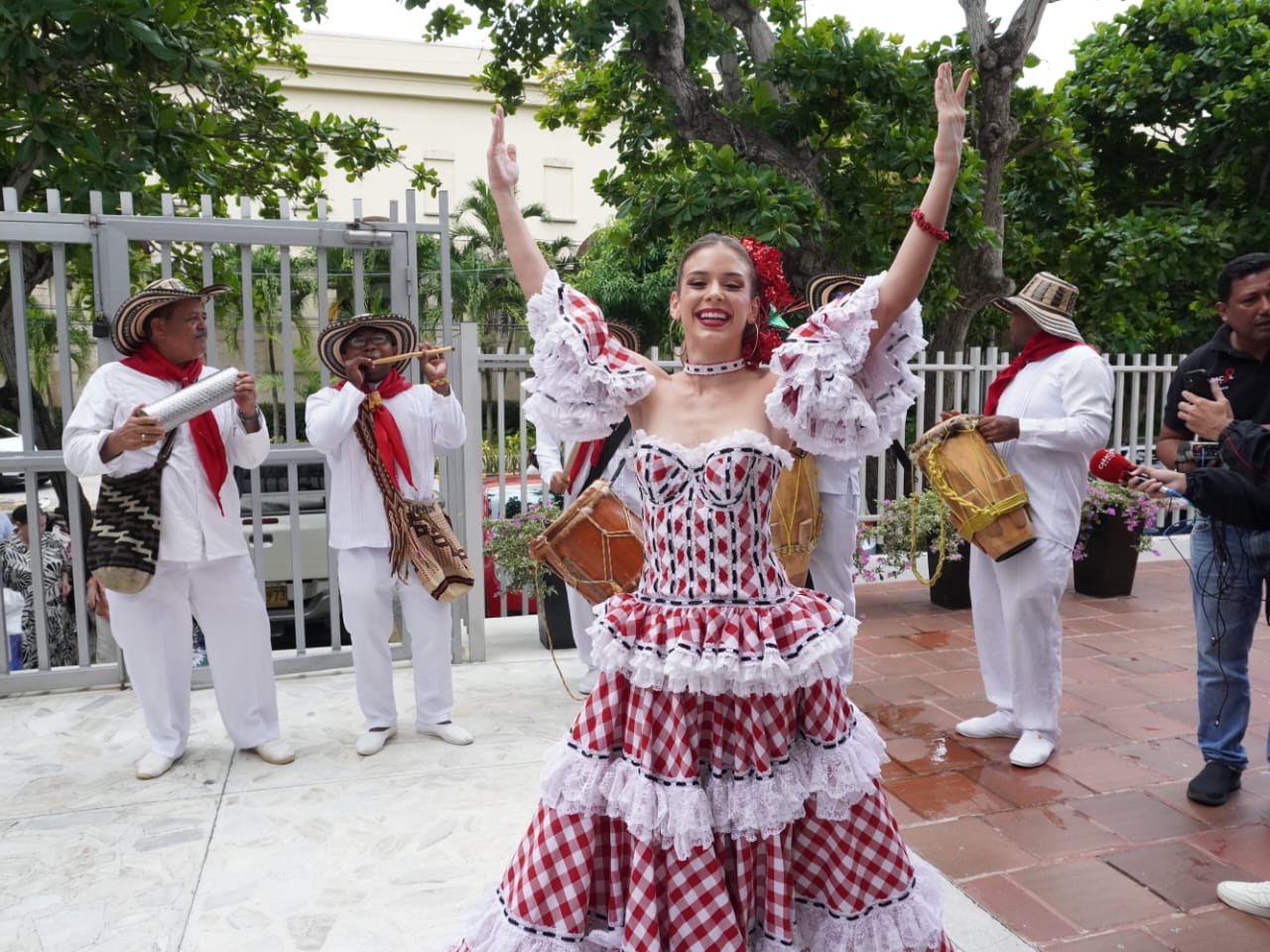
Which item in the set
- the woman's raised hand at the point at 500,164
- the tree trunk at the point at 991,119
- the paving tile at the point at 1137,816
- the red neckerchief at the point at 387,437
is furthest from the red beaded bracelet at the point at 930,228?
the tree trunk at the point at 991,119

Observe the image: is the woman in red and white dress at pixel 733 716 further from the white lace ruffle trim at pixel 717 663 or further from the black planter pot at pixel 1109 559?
the black planter pot at pixel 1109 559

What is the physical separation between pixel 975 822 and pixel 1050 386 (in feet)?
5.97

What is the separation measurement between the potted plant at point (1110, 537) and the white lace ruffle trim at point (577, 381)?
18.9 feet

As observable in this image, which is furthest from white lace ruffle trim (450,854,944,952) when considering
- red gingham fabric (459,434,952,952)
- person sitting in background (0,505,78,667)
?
person sitting in background (0,505,78,667)

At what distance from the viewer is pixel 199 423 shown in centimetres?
438

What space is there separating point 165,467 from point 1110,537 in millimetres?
6342

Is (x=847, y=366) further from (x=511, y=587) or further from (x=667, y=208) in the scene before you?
(x=667, y=208)

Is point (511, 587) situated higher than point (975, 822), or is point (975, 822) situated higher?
point (511, 587)

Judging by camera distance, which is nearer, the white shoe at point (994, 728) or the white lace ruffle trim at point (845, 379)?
the white lace ruffle trim at point (845, 379)

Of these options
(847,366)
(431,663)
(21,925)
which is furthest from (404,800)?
(847,366)

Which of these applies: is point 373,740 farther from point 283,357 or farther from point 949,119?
point 949,119

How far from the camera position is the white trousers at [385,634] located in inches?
181

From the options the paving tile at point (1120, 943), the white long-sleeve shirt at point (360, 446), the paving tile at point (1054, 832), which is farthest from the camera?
the white long-sleeve shirt at point (360, 446)

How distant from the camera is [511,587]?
6359 mm
